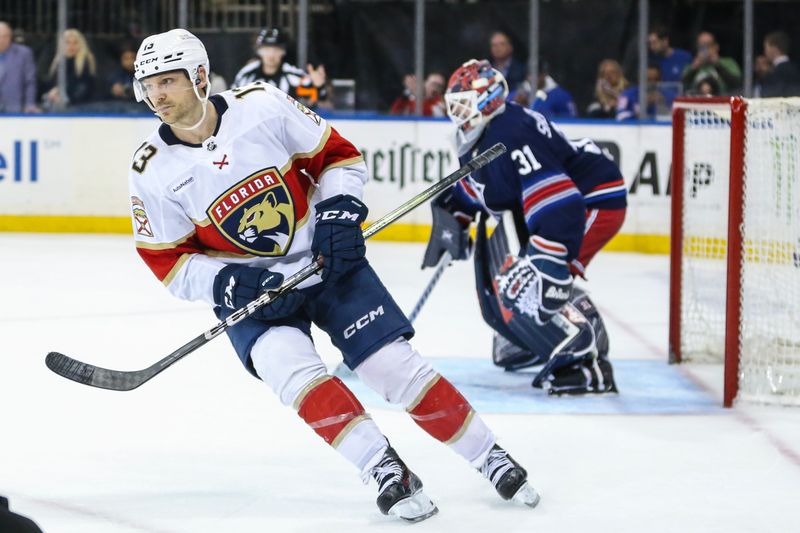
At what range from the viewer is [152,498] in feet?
10.1

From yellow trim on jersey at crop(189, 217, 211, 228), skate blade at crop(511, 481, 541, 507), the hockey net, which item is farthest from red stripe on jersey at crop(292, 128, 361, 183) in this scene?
the hockey net

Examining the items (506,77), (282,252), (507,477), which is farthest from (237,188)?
(506,77)

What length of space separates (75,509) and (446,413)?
0.83 metres

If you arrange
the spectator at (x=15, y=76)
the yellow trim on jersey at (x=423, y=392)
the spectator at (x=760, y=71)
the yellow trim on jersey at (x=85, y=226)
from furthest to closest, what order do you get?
the spectator at (x=15, y=76), the yellow trim on jersey at (x=85, y=226), the spectator at (x=760, y=71), the yellow trim on jersey at (x=423, y=392)

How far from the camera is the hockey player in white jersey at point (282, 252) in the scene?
111 inches

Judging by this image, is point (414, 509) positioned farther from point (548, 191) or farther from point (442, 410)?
point (548, 191)

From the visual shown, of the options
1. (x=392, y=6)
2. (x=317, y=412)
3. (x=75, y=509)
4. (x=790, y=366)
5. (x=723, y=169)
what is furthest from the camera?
(x=392, y=6)

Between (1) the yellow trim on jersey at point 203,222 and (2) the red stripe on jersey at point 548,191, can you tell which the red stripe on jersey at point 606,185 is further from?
(1) the yellow trim on jersey at point 203,222

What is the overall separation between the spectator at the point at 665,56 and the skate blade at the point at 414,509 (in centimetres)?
531

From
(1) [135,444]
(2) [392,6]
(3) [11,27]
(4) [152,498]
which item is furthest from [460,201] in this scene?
(3) [11,27]

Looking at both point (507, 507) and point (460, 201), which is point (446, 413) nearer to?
point (507, 507)

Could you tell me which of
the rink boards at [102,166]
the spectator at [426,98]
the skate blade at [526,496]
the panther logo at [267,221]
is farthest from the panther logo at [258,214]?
the spectator at [426,98]

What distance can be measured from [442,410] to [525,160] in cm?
124

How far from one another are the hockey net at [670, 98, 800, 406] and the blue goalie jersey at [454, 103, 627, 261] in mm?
457
